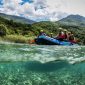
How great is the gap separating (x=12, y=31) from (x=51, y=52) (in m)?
32.2

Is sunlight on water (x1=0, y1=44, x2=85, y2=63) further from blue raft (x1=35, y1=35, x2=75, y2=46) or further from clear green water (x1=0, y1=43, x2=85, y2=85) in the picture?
blue raft (x1=35, y1=35, x2=75, y2=46)

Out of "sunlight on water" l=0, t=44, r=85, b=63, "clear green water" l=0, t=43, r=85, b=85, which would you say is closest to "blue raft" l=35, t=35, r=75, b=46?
"clear green water" l=0, t=43, r=85, b=85

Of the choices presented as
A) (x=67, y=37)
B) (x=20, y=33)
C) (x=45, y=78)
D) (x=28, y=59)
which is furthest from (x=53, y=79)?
(x=20, y=33)

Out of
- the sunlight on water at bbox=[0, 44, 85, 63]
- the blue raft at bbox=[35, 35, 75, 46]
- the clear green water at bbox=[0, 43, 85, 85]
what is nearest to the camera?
the clear green water at bbox=[0, 43, 85, 85]

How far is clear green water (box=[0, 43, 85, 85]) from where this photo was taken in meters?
18.0

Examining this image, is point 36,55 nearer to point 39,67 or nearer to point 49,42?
point 39,67

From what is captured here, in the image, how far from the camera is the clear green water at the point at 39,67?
1805cm

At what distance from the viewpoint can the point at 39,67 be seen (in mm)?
23984

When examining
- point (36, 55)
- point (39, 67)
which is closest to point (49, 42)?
point (39, 67)

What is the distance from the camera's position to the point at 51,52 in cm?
2456

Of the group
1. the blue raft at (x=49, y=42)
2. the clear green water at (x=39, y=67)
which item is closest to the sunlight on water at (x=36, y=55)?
the clear green water at (x=39, y=67)

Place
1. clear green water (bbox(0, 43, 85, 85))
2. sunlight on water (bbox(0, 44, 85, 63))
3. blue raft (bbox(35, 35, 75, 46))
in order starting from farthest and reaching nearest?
blue raft (bbox(35, 35, 75, 46)) < sunlight on water (bbox(0, 44, 85, 63)) < clear green water (bbox(0, 43, 85, 85))

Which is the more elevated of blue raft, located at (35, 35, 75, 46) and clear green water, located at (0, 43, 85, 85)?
blue raft, located at (35, 35, 75, 46)

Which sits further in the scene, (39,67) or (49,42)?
(49,42)
